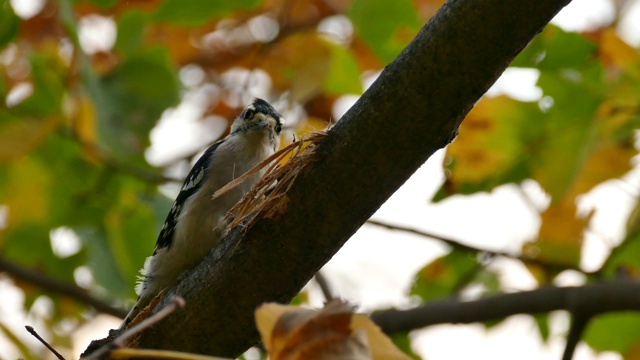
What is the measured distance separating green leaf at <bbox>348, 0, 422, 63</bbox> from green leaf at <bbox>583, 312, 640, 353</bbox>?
205 centimetres

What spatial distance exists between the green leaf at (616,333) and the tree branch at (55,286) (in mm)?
2864

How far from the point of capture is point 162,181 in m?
5.11

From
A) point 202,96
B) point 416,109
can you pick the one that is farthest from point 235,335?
point 202,96

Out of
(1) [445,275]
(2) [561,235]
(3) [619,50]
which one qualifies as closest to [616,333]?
(2) [561,235]

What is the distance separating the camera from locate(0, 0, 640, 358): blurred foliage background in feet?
14.1

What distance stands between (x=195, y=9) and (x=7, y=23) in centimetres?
110

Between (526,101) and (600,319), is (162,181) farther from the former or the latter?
(600,319)

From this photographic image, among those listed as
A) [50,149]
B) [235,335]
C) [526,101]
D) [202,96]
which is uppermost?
[202,96]

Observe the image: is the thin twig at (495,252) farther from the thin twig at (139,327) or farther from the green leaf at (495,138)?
the thin twig at (139,327)

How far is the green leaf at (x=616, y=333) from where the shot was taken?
516 centimetres

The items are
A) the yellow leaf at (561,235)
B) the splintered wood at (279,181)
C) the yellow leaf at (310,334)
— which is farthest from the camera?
the yellow leaf at (561,235)

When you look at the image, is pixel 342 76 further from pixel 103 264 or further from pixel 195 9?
pixel 103 264

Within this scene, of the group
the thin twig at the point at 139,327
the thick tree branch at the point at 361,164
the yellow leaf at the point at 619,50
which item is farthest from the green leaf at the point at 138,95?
the thin twig at the point at 139,327

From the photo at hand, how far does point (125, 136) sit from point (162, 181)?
0.34 m
